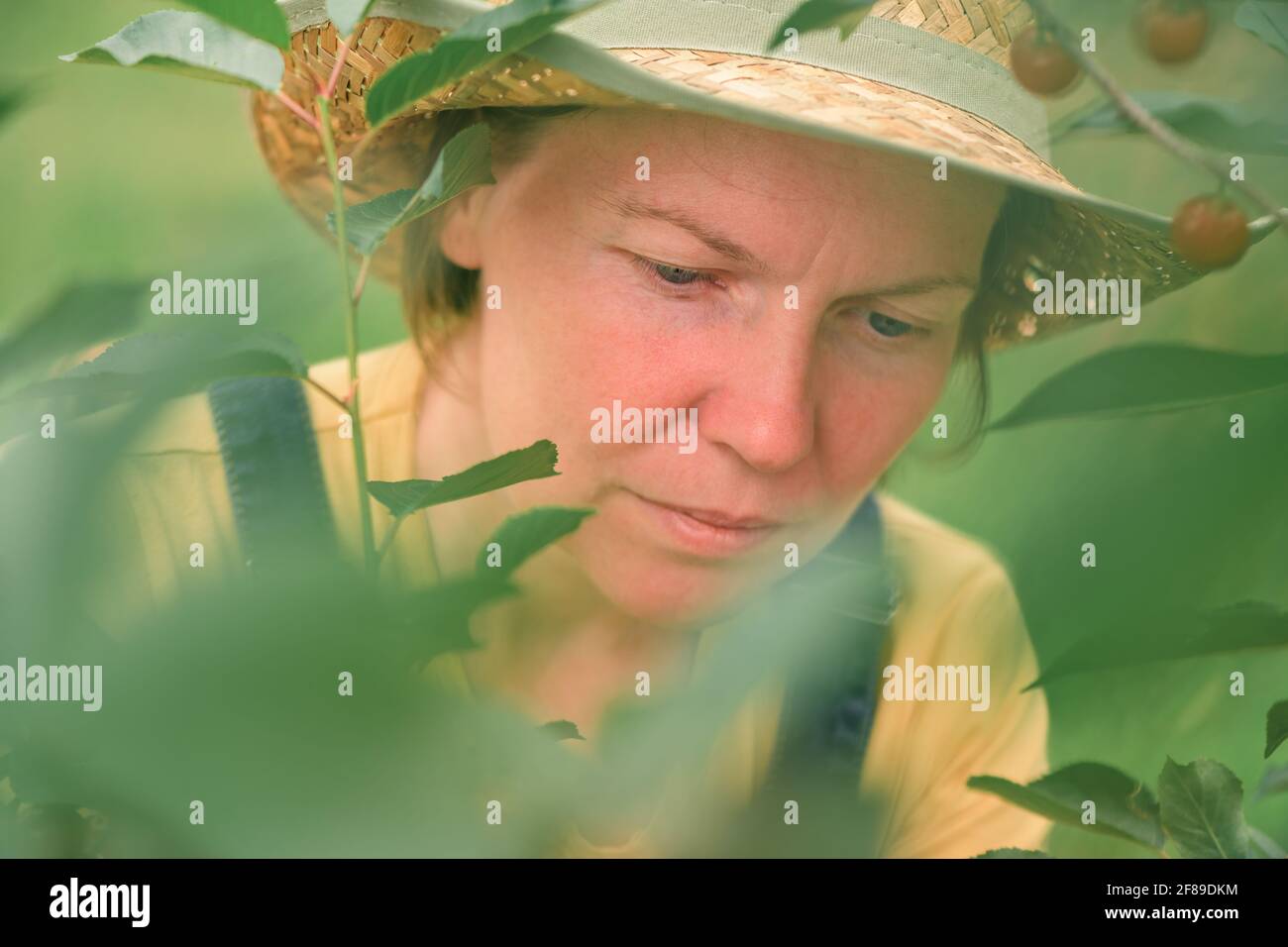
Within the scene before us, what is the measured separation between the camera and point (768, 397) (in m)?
0.79

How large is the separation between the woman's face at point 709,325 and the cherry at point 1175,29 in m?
0.28

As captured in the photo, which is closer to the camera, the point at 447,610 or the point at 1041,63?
the point at 447,610

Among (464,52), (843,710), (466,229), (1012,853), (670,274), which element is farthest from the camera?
(843,710)

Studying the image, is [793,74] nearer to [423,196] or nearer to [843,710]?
[423,196]

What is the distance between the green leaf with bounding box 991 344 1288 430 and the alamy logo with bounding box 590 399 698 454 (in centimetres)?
33

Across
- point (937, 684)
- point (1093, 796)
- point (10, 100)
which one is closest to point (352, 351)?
point (10, 100)

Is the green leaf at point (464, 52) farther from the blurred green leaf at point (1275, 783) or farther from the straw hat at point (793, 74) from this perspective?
the blurred green leaf at point (1275, 783)

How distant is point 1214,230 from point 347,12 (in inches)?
16.7

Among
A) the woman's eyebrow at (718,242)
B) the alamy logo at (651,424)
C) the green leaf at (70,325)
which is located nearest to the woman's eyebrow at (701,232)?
the woman's eyebrow at (718,242)

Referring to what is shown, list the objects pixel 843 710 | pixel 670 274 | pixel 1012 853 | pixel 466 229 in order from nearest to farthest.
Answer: pixel 1012 853
pixel 670 274
pixel 466 229
pixel 843 710

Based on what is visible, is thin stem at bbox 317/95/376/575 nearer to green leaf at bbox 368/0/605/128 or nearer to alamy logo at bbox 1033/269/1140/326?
green leaf at bbox 368/0/605/128

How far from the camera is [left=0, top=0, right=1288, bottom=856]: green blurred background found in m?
0.92

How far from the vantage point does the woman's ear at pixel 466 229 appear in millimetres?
946
